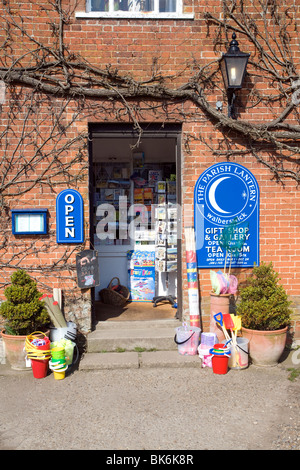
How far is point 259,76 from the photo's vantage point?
5949mm

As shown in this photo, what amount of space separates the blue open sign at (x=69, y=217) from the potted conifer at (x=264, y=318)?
2352 mm

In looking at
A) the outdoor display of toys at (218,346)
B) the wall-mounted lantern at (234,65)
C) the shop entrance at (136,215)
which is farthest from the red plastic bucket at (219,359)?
the wall-mounted lantern at (234,65)

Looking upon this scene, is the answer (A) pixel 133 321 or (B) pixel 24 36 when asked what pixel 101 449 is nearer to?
(A) pixel 133 321

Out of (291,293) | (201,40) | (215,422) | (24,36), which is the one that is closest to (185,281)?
(291,293)

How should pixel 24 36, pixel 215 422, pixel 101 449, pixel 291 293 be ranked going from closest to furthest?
pixel 101 449
pixel 215 422
pixel 24 36
pixel 291 293

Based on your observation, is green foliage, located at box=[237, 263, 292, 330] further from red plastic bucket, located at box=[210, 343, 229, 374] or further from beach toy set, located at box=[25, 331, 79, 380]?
beach toy set, located at box=[25, 331, 79, 380]

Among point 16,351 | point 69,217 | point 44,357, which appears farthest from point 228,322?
point 16,351

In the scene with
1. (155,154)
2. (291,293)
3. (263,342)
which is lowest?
(263,342)

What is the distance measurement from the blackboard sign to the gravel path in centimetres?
122

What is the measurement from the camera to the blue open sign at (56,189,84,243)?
19.0 feet

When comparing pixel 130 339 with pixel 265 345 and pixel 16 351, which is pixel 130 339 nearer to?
pixel 16 351

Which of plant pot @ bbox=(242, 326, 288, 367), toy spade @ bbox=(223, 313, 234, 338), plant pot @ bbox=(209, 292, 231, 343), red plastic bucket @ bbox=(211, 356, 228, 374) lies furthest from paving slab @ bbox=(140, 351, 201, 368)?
plant pot @ bbox=(242, 326, 288, 367)

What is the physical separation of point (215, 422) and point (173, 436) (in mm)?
473

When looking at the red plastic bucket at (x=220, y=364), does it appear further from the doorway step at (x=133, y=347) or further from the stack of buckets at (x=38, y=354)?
the stack of buckets at (x=38, y=354)
